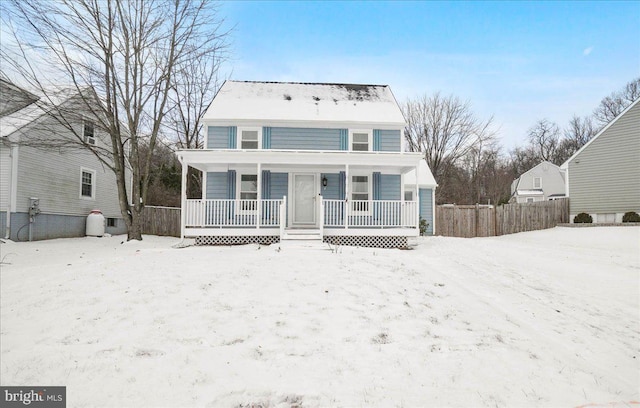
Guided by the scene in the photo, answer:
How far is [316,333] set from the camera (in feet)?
14.0

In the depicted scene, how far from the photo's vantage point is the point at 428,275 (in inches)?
273

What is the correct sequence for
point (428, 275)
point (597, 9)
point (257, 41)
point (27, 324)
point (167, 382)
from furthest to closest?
1. point (257, 41)
2. point (597, 9)
3. point (428, 275)
4. point (27, 324)
5. point (167, 382)

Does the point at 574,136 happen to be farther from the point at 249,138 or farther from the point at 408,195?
the point at 249,138

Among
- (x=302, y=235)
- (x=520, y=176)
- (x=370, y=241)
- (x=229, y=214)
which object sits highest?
(x=520, y=176)

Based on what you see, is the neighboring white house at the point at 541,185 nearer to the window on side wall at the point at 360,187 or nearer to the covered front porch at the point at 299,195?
the window on side wall at the point at 360,187

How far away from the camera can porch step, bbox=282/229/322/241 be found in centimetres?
1060

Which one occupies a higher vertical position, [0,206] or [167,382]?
[0,206]

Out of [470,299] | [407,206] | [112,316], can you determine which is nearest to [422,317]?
[470,299]

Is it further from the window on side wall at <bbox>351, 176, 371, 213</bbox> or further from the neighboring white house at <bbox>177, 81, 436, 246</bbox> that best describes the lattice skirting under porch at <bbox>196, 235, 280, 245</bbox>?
the window on side wall at <bbox>351, 176, 371, 213</bbox>

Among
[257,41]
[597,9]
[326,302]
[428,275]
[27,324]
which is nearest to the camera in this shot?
[27,324]

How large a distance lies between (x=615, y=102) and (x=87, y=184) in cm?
4566

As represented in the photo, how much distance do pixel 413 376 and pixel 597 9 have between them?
13396mm

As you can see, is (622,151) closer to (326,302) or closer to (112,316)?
(326,302)

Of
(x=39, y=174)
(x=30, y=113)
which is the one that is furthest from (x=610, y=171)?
(x=30, y=113)
